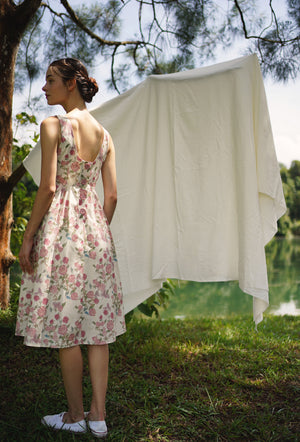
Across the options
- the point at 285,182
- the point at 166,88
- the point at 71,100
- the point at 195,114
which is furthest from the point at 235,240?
the point at 285,182

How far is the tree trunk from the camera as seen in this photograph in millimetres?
3031

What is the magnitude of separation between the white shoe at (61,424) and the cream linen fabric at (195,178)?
0.70 meters

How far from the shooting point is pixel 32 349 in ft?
9.04

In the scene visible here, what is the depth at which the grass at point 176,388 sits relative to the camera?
1.85 m

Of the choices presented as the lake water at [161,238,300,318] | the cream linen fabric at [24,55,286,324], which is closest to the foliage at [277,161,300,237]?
the lake water at [161,238,300,318]

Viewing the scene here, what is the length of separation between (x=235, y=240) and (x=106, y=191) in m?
0.73

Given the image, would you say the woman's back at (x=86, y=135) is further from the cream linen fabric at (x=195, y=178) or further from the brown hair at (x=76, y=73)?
the cream linen fabric at (x=195, y=178)

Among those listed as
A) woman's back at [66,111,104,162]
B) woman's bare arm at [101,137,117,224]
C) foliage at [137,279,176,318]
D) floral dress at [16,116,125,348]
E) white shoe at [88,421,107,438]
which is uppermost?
woman's back at [66,111,104,162]

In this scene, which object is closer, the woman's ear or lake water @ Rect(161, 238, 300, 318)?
the woman's ear

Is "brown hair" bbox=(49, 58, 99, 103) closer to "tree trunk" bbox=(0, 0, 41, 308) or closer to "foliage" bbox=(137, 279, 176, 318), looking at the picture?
"tree trunk" bbox=(0, 0, 41, 308)

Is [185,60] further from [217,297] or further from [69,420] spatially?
[217,297]

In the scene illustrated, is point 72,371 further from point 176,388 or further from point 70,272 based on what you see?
point 176,388

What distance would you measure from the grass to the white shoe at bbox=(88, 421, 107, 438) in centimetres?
7

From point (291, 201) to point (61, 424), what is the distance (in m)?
29.2
